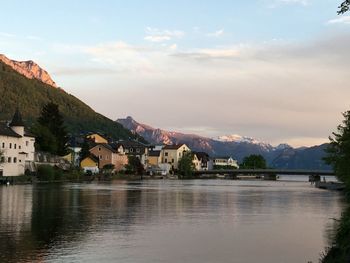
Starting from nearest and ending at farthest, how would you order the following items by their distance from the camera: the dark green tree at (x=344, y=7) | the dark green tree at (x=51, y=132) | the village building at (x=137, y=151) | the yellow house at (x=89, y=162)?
the dark green tree at (x=344, y=7) → the dark green tree at (x=51, y=132) → the yellow house at (x=89, y=162) → the village building at (x=137, y=151)

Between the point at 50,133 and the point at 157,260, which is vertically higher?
the point at 50,133

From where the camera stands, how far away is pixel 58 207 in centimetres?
4338

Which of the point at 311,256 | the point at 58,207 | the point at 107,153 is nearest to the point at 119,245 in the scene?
the point at 311,256

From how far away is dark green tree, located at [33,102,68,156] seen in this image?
422ft

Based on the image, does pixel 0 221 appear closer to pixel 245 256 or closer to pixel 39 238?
pixel 39 238

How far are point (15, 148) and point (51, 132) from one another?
2234cm

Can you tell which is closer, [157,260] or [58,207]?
[157,260]

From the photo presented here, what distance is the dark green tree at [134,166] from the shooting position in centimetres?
17175

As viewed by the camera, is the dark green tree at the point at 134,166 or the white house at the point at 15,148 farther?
the dark green tree at the point at 134,166

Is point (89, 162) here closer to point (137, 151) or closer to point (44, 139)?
point (44, 139)

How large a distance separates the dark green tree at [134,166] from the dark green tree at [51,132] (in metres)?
39.2

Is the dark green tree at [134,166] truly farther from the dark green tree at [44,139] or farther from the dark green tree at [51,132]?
the dark green tree at [44,139]

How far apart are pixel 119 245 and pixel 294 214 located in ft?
69.5

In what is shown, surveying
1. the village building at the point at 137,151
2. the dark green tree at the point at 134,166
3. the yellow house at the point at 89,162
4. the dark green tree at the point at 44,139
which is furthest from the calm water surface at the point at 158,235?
the village building at the point at 137,151
